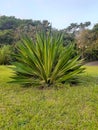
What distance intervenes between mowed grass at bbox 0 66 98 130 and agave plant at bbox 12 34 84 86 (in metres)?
0.36

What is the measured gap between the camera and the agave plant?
663 cm

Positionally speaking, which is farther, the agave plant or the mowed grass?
the agave plant

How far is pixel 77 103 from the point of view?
4.95 m

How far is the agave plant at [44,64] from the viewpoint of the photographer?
6.63 meters

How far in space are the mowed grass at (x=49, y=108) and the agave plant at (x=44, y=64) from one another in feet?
1.19

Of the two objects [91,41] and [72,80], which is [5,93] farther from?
[91,41]

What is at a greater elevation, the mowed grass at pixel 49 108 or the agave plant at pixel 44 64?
the agave plant at pixel 44 64

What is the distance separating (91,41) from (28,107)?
111 feet

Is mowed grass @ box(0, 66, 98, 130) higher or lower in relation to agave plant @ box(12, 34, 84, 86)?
lower

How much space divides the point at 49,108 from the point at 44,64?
7.23 feet

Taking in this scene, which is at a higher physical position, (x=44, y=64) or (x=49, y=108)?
(x=44, y=64)

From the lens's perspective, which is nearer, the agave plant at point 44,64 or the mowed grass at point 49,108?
the mowed grass at point 49,108

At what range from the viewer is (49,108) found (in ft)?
15.1

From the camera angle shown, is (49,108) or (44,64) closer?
(49,108)
